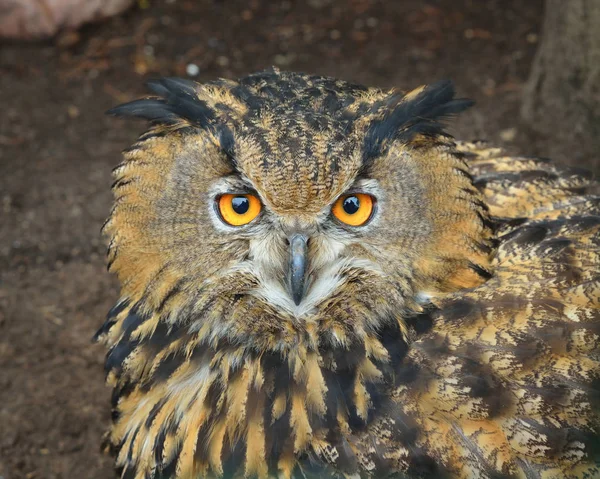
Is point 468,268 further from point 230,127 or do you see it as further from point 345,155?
point 230,127

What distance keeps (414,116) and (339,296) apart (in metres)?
0.49

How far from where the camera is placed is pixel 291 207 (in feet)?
6.00

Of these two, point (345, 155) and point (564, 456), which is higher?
point (345, 155)

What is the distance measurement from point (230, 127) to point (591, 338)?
1.05 metres

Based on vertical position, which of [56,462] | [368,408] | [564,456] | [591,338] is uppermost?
[591,338]

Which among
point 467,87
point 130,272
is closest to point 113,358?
point 130,272

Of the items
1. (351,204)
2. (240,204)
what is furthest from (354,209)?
(240,204)

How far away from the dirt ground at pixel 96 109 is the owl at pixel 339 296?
122cm

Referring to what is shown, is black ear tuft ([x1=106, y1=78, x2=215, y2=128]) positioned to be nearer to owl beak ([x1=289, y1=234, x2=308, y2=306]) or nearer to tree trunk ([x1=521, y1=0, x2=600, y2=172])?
owl beak ([x1=289, y1=234, x2=308, y2=306])

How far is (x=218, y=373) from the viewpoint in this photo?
A: 205cm

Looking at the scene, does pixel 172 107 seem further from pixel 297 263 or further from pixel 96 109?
pixel 96 109

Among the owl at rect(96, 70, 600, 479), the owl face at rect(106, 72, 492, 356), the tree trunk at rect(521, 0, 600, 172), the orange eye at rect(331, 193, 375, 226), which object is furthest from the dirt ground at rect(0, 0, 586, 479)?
the orange eye at rect(331, 193, 375, 226)

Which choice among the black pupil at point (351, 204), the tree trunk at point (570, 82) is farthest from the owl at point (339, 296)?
the tree trunk at point (570, 82)

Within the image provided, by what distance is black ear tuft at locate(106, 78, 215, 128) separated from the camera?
1.92 meters
